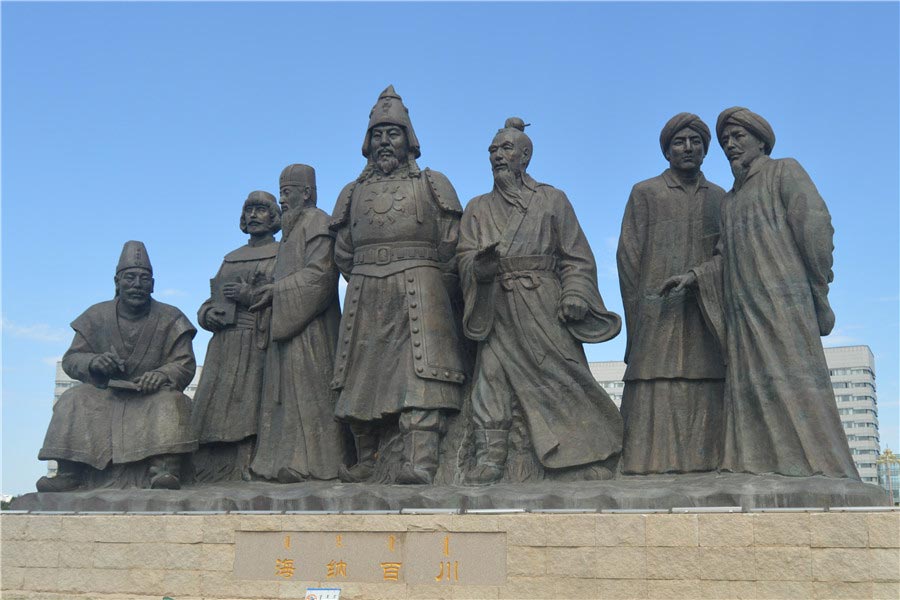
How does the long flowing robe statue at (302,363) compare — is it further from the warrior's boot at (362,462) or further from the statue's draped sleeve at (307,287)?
the warrior's boot at (362,462)

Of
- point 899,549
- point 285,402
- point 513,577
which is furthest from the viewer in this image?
point 285,402

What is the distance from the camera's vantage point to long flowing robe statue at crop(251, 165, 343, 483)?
9.84 m

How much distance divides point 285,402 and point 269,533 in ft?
6.05

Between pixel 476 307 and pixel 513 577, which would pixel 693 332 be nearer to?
pixel 476 307

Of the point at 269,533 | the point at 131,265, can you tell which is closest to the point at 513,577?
the point at 269,533

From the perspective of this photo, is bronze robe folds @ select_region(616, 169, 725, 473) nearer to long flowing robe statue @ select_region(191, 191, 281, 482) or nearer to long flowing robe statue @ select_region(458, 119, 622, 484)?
long flowing robe statue @ select_region(458, 119, 622, 484)

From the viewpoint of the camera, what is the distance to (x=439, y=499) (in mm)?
8227

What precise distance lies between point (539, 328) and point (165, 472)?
154 inches

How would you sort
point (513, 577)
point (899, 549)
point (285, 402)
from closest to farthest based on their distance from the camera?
point (899, 549), point (513, 577), point (285, 402)

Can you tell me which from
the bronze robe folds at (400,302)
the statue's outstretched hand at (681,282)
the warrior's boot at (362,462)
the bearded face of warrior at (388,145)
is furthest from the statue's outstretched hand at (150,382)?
the statue's outstretched hand at (681,282)

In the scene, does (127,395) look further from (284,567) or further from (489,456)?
(489,456)

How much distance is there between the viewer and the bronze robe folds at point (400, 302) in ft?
30.5

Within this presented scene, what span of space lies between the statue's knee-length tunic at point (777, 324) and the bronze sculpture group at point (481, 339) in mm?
17

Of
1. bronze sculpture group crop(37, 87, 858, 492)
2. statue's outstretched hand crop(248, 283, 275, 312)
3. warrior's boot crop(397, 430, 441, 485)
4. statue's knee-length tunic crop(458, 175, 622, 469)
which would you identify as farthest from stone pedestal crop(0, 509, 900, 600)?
statue's outstretched hand crop(248, 283, 275, 312)
